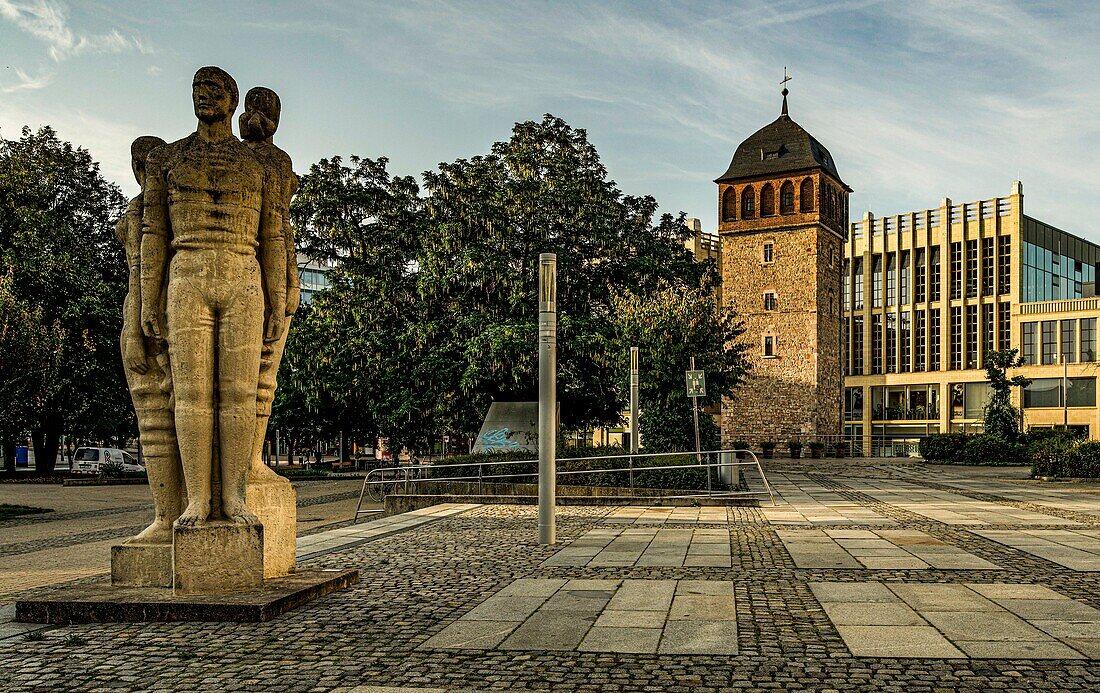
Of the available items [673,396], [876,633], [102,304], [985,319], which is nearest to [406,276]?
[673,396]

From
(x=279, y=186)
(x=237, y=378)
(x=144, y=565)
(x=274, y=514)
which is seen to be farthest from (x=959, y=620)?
(x=279, y=186)

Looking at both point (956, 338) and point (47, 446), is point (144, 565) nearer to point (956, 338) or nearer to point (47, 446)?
point (47, 446)

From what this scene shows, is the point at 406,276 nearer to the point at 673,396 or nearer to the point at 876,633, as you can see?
the point at 673,396

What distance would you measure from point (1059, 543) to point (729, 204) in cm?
5267

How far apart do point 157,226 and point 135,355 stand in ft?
3.13

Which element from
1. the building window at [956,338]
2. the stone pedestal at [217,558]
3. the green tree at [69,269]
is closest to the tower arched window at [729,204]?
the building window at [956,338]

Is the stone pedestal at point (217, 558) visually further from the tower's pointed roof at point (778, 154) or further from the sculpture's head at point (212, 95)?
the tower's pointed roof at point (778, 154)

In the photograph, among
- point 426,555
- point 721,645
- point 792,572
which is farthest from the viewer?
point 426,555

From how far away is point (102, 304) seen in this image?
32.7 meters

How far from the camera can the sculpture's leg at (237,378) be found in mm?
7246

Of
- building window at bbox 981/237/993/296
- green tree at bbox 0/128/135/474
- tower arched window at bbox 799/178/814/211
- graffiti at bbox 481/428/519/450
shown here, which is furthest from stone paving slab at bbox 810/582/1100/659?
building window at bbox 981/237/993/296

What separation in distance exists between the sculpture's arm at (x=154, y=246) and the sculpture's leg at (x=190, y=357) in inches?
4.2

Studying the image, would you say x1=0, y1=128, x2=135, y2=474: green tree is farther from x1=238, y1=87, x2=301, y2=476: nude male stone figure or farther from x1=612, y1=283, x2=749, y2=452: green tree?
x1=238, y1=87, x2=301, y2=476: nude male stone figure

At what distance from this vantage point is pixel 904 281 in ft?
241
